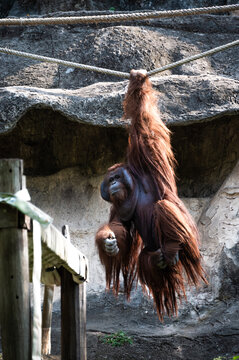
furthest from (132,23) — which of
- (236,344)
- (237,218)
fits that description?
(236,344)

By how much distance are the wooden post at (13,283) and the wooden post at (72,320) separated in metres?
1.16

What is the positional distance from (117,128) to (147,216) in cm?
233

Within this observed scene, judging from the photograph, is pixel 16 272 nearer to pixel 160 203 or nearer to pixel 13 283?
pixel 13 283

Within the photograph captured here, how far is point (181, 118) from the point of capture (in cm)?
502

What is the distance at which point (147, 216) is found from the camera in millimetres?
3449

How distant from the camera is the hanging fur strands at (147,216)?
3275 millimetres

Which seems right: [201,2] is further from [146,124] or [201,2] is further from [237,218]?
[146,124]

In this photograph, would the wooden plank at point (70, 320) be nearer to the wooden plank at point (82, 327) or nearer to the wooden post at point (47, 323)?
the wooden plank at point (82, 327)

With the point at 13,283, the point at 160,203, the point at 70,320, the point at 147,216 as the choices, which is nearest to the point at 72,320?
the point at 70,320

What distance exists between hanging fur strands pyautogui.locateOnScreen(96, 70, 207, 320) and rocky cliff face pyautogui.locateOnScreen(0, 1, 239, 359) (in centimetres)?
128

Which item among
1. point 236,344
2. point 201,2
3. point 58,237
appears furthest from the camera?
point 201,2

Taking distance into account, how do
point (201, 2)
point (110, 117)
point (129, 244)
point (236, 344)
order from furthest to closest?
point (201, 2) → point (110, 117) → point (236, 344) → point (129, 244)

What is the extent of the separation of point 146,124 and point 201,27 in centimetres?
294

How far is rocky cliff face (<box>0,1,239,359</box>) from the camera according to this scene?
4945mm
